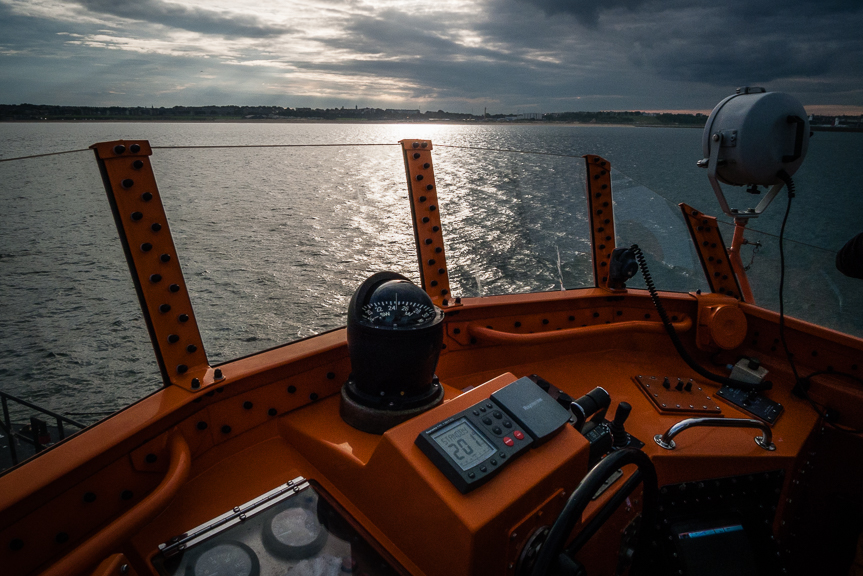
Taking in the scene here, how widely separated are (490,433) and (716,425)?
1079 millimetres

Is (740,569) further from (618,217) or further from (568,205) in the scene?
(568,205)

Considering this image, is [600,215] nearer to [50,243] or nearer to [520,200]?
[520,200]

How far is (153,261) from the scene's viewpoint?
1594 millimetres

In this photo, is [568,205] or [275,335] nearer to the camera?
[568,205]

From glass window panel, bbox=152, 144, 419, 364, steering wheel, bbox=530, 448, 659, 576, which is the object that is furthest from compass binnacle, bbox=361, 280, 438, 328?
steering wheel, bbox=530, 448, 659, 576

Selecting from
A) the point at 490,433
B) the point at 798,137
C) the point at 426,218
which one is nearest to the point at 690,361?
the point at 798,137

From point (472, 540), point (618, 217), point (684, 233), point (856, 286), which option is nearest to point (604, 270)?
point (618, 217)

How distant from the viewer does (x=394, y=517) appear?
4.50ft

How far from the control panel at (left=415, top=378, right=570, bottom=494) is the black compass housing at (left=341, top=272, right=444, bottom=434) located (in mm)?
356

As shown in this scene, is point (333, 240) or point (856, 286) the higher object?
point (333, 240)

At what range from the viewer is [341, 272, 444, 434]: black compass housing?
162 cm

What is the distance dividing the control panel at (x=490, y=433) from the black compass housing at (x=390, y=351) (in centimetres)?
36

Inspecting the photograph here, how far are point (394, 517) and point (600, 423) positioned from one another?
979mm

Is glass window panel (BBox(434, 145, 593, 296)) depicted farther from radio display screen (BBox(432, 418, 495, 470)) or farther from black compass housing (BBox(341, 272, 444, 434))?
radio display screen (BBox(432, 418, 495, 470))
